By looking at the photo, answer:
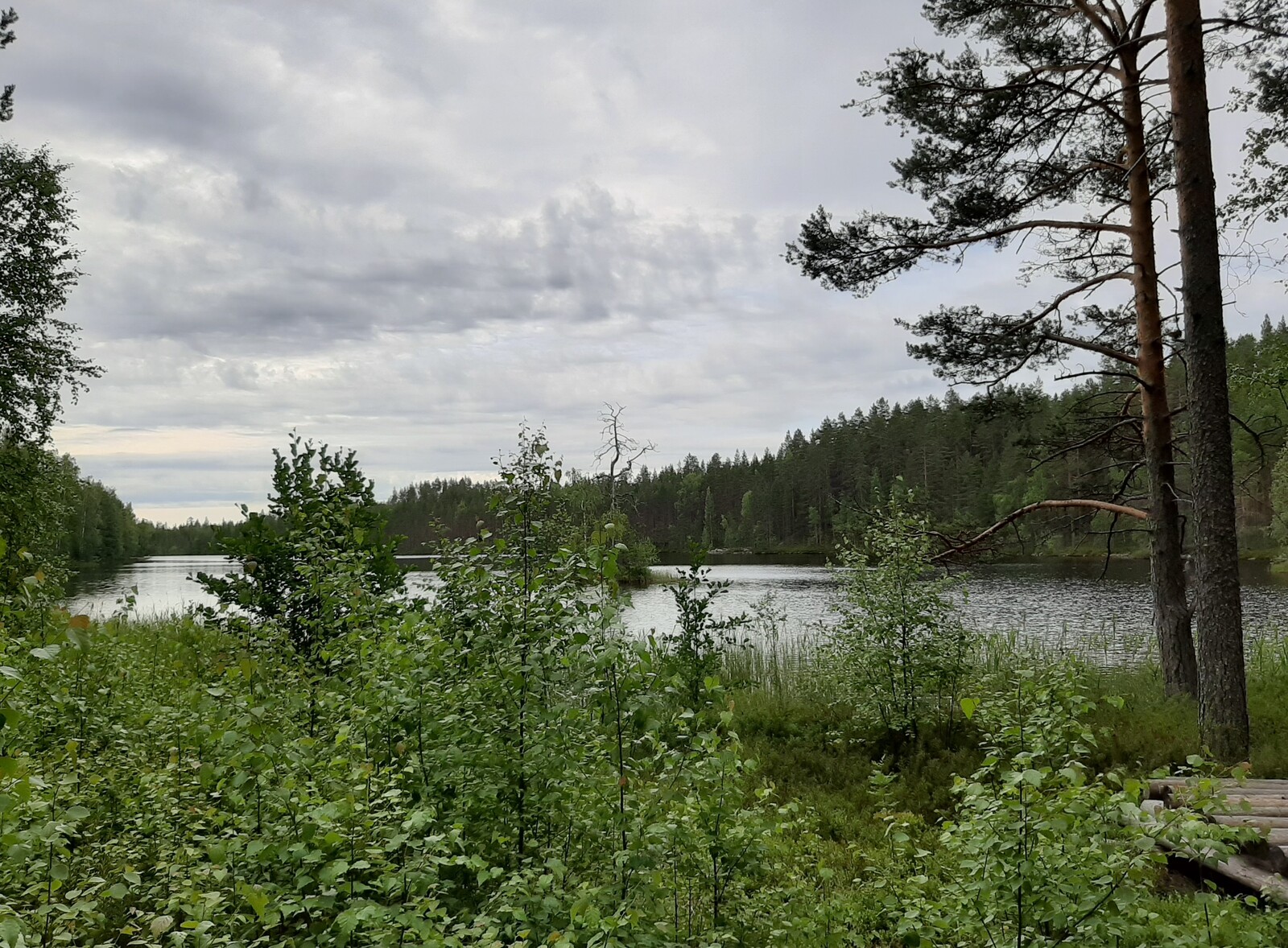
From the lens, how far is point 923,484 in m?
22.5

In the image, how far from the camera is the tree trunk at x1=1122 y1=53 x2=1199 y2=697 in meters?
7.99

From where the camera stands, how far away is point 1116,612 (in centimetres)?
1830

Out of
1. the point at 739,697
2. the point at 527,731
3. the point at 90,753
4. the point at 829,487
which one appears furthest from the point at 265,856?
the point at 829,487

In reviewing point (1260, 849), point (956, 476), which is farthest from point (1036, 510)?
point (956, 476)

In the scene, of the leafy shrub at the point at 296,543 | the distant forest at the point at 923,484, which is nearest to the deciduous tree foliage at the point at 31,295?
the distant forest at the point at 923,484

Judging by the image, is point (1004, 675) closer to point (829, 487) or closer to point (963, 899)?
point (963, 899)

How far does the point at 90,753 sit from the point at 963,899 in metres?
4.74

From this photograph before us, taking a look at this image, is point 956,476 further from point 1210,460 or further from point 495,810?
point 495,810

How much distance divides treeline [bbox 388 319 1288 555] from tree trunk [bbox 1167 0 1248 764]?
848 mm

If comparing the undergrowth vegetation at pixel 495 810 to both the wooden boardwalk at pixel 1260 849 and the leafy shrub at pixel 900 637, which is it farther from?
the leafy shrub at pixel 900 637

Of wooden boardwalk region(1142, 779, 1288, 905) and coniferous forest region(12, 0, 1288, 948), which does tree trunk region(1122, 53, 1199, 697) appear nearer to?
coniferous forest region(12, 0, 1288, 948)

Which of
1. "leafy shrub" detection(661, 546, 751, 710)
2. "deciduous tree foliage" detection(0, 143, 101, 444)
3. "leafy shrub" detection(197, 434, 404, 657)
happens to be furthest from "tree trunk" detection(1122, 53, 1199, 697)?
"deciduous tree foliage" detection(0, 143, 101, 444)

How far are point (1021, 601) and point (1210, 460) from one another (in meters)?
17.4

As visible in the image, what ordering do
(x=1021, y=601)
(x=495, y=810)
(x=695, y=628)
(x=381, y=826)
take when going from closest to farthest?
(x=381, y=826), (x=495, y=810), (x=695, y=628), (x=1021, y=601)
